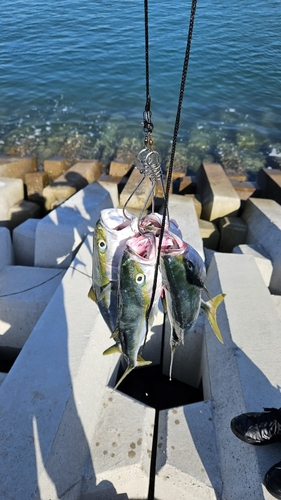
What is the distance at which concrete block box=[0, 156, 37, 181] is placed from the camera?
9.21 metres

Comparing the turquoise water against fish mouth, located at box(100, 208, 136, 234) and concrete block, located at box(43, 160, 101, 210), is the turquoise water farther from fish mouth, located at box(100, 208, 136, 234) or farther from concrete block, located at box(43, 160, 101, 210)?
fish mouth, located at box(100, 208, 136, 234)

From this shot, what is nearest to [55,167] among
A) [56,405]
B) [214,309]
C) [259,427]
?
[56,405]

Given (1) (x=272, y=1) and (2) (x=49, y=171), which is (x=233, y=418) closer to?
(2) (x=49, y=171)

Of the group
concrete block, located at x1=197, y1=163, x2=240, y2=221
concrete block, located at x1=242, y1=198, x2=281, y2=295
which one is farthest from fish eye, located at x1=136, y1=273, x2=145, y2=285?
concrete block, located at x1=197, y1=163, x2=240, y2=221

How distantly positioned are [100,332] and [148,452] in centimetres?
135

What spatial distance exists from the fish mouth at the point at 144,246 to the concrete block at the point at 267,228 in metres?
3.93

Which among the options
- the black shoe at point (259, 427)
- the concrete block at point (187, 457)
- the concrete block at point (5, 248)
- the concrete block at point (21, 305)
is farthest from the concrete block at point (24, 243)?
the black shoe at point (259, 427)

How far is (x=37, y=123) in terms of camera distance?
1472 centimetres

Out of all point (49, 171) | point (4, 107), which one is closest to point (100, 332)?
point (49, 171)

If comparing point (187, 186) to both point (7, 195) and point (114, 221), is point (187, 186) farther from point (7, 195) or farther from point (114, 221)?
point (114, 221)

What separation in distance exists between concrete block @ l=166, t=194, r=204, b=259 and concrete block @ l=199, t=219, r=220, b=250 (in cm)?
55

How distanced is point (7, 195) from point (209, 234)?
14.0 feet

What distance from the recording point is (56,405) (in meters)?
3.21

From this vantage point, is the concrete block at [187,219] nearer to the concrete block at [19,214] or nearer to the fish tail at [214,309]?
the fish tail at [214,309]
